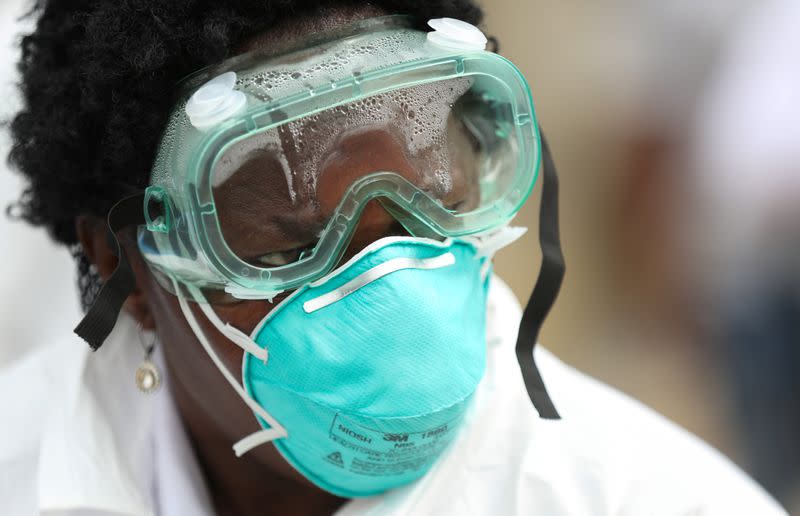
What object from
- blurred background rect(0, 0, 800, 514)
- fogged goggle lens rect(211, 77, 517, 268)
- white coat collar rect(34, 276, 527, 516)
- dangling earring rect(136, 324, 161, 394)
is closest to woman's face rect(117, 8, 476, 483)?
fogged goggle lens rect(211, 77, 517, 268)

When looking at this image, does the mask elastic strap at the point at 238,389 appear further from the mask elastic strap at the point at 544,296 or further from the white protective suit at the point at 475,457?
the mask elastic strap at the point at 544,296

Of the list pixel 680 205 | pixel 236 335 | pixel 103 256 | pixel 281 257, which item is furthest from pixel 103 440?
pixel 680 205

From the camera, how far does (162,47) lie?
50.5 inches

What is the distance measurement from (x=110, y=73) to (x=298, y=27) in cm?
28

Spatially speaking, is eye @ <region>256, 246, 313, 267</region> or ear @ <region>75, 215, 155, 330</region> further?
ear @ <region>75, 215, 155, 330</region>

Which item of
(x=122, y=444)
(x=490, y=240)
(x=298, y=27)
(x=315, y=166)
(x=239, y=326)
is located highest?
(x=298, y=27)

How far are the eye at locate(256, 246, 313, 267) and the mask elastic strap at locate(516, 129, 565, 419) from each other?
39 cm

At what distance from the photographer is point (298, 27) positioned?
1319 mm

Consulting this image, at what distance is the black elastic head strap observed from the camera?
132 centimetres

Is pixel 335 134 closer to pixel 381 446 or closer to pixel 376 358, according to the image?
pixel 376 358

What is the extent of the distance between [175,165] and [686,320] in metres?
2.70

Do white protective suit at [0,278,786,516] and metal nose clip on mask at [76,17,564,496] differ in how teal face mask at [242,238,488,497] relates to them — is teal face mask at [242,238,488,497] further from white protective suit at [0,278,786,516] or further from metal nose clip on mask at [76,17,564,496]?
white protective suit at [0,278,786,516]

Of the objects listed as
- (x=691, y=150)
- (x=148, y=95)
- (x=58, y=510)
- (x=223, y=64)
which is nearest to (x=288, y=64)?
(x=223, y=64)

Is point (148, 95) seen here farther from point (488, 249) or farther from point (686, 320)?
point (686, 320)
